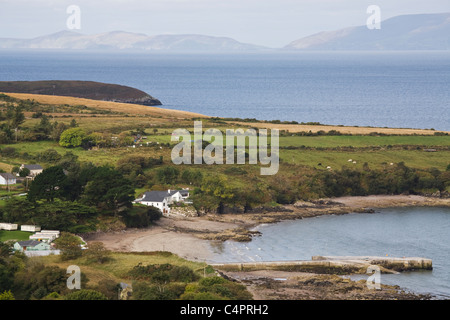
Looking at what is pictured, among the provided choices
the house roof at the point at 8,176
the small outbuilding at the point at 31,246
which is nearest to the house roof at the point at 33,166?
the house roof at the point at 8,176

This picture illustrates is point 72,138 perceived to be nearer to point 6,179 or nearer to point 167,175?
point 167,175

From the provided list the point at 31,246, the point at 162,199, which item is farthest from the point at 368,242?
the point at 31,246

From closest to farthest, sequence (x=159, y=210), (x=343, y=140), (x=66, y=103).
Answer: (x=159, y=210) < (x=343, y=140) < (x=66, y=103)

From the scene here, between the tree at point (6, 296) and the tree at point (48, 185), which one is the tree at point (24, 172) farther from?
the tree at point (6, 296)

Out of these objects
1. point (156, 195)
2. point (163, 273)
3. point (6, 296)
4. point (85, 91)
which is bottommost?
point (163, 273)

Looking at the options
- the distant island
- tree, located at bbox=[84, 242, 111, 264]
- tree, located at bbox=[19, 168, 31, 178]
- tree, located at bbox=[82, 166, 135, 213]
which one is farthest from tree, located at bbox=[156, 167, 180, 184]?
the distant island

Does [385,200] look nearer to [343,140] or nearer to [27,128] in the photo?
[343,140]

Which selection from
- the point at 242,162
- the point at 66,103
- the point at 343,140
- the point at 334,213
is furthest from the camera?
the point at 66,103

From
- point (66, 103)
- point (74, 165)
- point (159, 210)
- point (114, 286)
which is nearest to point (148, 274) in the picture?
point (114, 286)
